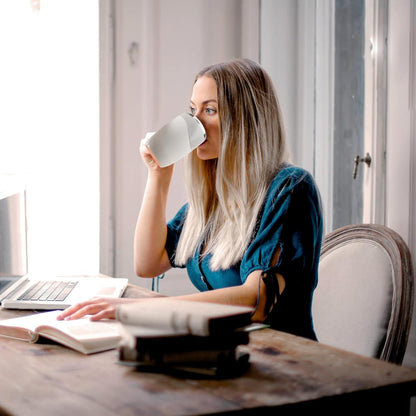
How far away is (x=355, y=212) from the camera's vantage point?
2.70 m

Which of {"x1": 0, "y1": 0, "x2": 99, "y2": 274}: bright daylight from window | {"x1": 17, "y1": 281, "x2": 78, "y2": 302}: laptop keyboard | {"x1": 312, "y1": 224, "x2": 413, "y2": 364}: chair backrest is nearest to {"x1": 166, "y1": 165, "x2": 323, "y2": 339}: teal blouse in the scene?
{"x1": 312, "y1": 224, "x2": 413, "y2": 364}: chair backrest

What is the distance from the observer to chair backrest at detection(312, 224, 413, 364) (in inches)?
55.7

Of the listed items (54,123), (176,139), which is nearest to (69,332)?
(176,139)

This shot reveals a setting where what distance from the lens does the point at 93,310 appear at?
1.25 meters

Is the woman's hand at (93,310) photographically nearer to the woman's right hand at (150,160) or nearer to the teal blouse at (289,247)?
the teal blouse at (289,247)

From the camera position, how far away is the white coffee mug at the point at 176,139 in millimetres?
1558

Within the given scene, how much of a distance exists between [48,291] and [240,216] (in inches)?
21.4

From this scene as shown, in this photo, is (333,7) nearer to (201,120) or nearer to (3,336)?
(201,120)

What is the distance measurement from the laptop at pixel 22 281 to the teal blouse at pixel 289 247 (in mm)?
385

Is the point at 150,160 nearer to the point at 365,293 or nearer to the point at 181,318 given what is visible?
the point at 365,293

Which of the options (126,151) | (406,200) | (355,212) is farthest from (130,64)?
(406,200)

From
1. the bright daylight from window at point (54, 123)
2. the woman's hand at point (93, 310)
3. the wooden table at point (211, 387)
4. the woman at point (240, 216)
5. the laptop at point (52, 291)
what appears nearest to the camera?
the wooden table at point (211, 387)

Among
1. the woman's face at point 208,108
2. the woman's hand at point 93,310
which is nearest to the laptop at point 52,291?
the woman's hand at point 93,310

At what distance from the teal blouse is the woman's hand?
1.05ft
